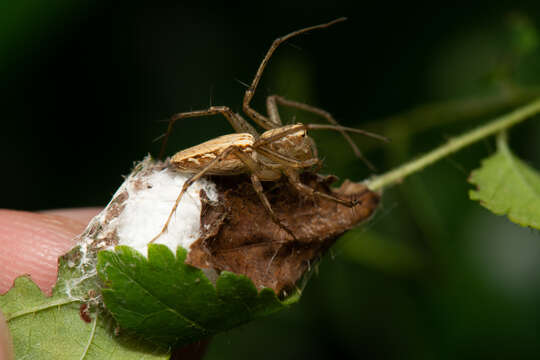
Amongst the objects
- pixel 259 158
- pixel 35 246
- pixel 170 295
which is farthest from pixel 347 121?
pixel 170 295

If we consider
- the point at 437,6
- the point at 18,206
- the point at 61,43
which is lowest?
the point at 18,206

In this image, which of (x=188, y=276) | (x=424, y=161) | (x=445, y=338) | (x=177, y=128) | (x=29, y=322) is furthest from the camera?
(x=177, y=128)

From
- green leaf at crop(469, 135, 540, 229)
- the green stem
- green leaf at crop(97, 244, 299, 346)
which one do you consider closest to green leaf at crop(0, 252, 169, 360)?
green leaf at crop(97, 244, 299, 346)

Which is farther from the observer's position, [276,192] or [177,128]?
[177,128]

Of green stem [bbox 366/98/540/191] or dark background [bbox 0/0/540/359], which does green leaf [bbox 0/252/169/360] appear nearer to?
green stem [bbox 366/98/540/191]

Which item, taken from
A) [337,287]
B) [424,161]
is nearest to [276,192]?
[424,161]

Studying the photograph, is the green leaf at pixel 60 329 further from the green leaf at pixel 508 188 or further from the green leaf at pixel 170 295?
the green leaf at pixel 508 188

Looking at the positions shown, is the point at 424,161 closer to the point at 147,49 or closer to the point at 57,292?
the point at 57,292
